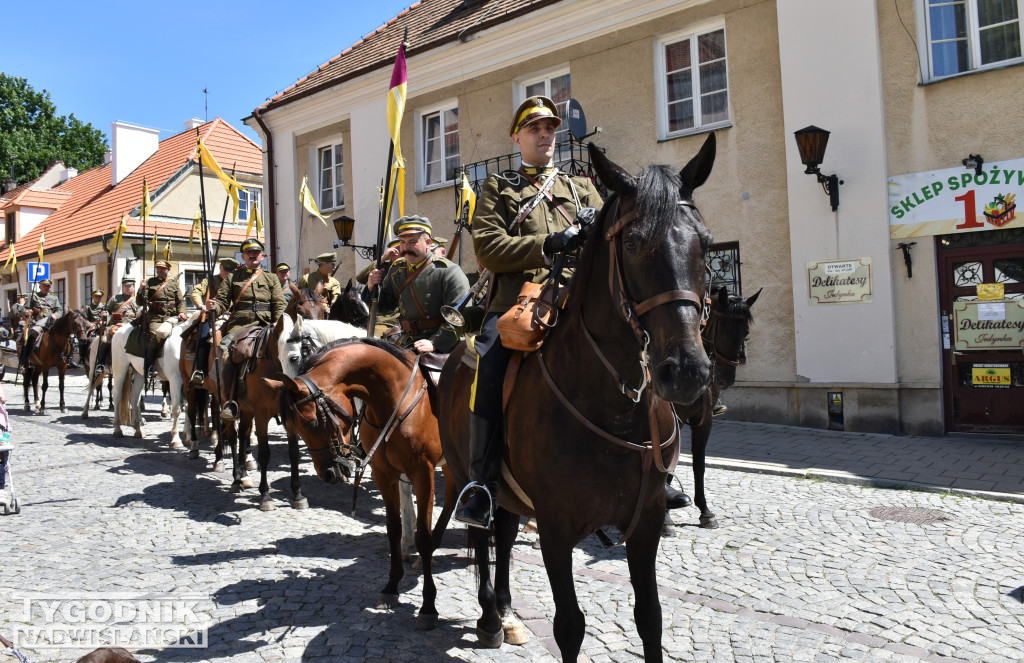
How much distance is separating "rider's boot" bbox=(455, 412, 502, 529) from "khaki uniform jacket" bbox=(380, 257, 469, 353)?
2276mm

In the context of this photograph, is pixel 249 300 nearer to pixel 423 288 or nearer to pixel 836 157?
pixel 423 288

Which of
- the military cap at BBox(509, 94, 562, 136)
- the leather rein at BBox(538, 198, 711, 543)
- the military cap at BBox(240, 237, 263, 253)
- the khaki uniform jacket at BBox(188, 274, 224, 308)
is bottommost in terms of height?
the leather rein at BBox(538, 198, 711, 543)

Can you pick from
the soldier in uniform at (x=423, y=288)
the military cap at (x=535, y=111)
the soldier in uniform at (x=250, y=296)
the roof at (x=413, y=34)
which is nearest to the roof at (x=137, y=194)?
the roof at (x=413, y=34)

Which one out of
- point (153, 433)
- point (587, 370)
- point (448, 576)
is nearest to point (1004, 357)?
point (448, 576)

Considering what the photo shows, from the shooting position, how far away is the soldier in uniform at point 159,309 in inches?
447

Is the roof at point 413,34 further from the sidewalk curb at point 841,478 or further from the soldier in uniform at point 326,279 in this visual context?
the sidewalk curb at point 841,478

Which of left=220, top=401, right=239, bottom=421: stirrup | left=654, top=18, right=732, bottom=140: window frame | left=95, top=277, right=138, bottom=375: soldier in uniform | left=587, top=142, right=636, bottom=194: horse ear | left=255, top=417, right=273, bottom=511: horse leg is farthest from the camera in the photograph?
left=95, top=277, right=138, bottom=375: soldier in uniform

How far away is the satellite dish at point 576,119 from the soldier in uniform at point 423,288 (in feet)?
22.5

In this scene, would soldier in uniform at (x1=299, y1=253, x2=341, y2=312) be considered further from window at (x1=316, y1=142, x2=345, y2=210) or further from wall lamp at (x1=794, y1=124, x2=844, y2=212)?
wall lamp at (x1=794, y1=124, x2=844, y2=212)

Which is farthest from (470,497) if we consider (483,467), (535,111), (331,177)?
(331,177)

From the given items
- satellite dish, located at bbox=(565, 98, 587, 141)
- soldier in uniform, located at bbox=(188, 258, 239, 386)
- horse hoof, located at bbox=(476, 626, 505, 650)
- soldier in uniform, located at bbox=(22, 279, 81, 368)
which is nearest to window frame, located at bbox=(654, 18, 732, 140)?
satellite dish, located at bbox=(565, 98, 587, 141)

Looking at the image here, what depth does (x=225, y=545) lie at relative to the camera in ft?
18.6

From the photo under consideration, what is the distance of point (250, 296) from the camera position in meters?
9.15

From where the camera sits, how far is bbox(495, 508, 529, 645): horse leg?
3.83m
